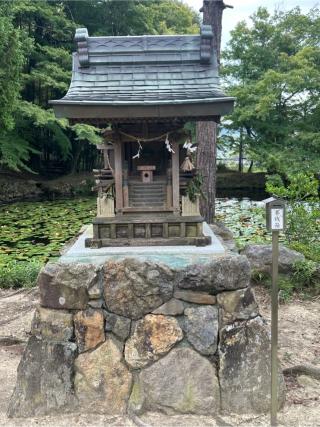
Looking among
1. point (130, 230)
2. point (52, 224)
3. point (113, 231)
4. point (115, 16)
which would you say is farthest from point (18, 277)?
point (115, 16)

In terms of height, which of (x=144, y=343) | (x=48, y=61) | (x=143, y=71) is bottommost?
(x=144, y=343)

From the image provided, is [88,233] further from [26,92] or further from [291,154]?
[26,92]

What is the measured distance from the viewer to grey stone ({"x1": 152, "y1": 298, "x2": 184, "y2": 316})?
140 inches

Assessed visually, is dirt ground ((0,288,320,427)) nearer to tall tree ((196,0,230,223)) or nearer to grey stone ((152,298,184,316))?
grey stone ((152,298,184,316))

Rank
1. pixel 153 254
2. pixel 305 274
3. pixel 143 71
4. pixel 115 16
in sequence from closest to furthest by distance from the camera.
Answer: pixel 153 254, pixel 143 71, pixel 305 274, pixel 115 16

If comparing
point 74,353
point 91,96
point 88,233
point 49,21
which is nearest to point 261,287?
point 88,233

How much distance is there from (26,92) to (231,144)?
11361 mm

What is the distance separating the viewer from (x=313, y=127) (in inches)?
612

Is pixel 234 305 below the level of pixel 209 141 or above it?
below

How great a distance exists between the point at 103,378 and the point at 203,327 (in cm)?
106

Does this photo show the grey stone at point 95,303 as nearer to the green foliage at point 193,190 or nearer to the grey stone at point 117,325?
the grey stone at point 117,325

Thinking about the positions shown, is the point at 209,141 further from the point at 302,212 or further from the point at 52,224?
the point at 52,224

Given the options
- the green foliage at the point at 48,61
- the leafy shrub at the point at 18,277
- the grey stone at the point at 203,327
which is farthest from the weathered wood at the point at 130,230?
the green foliage at the point at 48,61

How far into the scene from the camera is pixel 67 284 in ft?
11.6
